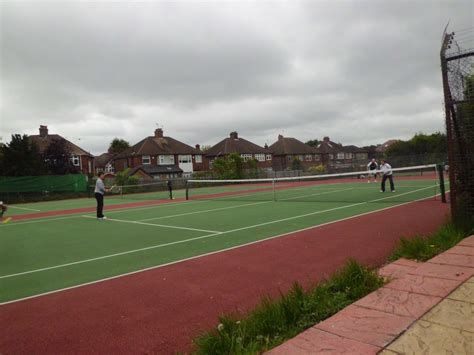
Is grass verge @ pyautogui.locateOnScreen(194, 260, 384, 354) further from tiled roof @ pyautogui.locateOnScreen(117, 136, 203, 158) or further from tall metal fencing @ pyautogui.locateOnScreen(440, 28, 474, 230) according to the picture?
tiled roof @ pyautogui.locateOnScreen(117, 136, 203, 158)

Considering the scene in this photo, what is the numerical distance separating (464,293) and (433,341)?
1196mm

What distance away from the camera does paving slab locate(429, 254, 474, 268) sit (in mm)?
4719

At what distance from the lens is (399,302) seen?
A: 3686 millimetres

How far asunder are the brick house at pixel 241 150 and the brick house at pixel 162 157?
3.73 metres

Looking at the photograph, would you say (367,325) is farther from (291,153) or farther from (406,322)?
(291,153)

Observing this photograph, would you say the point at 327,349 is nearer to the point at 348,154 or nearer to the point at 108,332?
the point at 108,332

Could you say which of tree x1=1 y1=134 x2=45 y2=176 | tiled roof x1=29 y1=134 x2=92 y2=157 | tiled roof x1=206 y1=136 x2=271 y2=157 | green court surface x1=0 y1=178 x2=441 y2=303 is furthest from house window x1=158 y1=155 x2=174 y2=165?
green court surface x1=0 y1=178 x2=441 y2=303

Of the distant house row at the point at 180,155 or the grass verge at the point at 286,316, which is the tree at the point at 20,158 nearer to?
the distant house row at the point at 180,155

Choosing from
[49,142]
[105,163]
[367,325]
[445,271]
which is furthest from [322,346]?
[105,163]

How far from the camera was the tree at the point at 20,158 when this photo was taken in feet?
122

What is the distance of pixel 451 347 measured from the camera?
9.12 ft

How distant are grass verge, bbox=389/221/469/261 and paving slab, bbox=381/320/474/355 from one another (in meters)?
2.41

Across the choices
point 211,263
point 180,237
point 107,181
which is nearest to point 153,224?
point 180,237

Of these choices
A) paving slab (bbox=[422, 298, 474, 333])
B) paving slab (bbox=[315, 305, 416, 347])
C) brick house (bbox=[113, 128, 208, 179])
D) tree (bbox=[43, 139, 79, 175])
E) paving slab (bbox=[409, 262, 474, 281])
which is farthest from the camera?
brick house (bbox=[113, 128, 208, 179])
